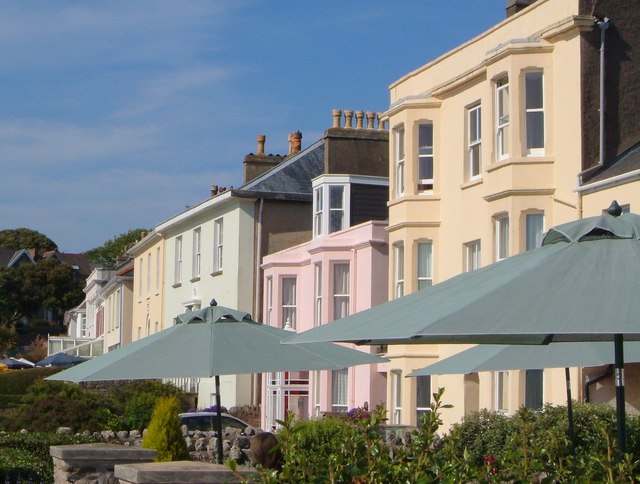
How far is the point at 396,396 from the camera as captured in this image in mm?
29047

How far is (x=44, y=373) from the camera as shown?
5503cm

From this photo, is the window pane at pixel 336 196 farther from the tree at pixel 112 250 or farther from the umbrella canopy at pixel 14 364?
the tree at pixel 112 250

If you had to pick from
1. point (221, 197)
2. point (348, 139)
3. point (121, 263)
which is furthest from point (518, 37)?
point (121, 263)

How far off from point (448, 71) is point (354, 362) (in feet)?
49.7

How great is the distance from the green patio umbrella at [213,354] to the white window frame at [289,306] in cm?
2390

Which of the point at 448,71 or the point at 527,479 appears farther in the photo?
the point at 448,71

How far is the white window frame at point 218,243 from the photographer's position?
41.9 m

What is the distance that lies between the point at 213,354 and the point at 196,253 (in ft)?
106

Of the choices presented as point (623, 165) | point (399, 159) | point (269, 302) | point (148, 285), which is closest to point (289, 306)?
point (269, 302)

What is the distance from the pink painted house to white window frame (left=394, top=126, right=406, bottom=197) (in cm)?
306

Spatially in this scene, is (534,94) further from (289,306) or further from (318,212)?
(289,306)

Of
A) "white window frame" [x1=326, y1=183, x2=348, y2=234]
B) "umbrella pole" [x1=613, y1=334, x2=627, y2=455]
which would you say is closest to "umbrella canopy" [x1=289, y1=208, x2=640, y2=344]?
"umbrella pole" [x1=613, y1=334, x2=627, y2=455]

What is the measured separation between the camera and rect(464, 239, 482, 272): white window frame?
26117 mm

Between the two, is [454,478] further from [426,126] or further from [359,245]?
[359,245]
